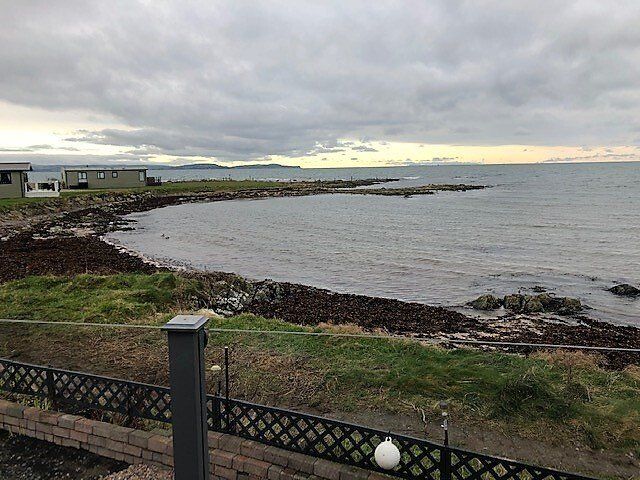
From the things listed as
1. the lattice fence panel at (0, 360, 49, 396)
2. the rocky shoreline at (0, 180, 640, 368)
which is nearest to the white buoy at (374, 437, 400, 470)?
the lattice fence panel at (0, 360, 49, 396)

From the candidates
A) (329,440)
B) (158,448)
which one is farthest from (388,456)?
(158,448)

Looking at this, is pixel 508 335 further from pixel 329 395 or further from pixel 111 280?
pixel 111 280

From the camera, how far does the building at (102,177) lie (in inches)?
2496

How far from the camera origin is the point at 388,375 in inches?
330

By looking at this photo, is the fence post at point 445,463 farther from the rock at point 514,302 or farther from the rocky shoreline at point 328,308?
the rock at point 514,302

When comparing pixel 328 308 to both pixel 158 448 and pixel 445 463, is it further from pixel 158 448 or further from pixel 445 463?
pixel 445 463

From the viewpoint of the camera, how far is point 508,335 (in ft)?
47.3

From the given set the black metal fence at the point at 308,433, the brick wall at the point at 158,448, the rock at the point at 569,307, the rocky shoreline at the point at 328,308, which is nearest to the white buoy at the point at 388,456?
the black metal fence at the point at 308,433

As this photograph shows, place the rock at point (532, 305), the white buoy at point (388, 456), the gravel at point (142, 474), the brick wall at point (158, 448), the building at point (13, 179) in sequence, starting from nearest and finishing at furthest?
the white buoy at point (388, 456), the brick wall at point (158, 448), the gravel at point (142, 474), the rock at point (532, 305), the building at point (13, 179)

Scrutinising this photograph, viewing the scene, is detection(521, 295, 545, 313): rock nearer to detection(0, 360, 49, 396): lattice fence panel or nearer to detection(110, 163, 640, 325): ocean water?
detection(110, 163, 640, 325): ocean water

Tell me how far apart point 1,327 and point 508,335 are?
1398 centimetres

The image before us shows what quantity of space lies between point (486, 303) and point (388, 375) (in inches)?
421

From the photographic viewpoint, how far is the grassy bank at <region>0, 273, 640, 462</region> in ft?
22.7

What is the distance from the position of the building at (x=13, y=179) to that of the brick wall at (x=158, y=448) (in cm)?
4315
